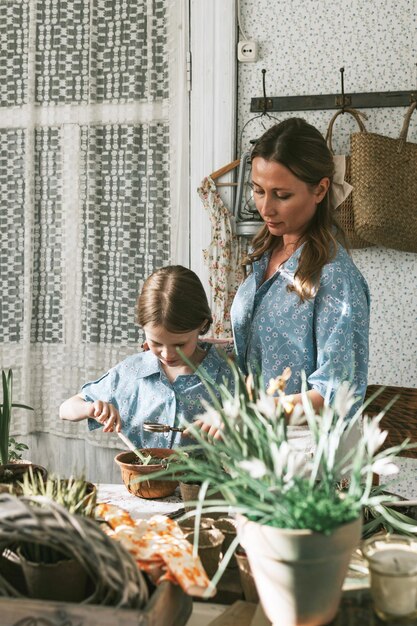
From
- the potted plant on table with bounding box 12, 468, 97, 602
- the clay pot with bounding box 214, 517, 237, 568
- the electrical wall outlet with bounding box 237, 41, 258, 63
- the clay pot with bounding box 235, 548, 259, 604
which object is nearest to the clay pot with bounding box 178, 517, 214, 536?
the clay pot with bounding box 214, 517, 237, 568

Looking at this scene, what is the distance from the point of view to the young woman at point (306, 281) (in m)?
1.79

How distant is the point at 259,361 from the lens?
1966 millimetres

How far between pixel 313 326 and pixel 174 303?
1.39 feet

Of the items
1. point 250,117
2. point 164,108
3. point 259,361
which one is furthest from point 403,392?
point 164,108

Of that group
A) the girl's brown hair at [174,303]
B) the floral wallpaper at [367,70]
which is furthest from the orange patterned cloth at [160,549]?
the floral wallpaper at [367,70]

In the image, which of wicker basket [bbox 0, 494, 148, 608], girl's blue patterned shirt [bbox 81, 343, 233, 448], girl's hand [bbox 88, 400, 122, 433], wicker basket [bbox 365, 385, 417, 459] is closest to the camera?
wicker basket [bbox 0, 494, 148, 608]

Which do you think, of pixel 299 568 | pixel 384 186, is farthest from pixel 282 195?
pixel 384 186

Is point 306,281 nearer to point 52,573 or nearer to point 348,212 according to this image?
point 52,573

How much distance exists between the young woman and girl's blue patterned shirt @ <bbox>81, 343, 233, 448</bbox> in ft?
0.97

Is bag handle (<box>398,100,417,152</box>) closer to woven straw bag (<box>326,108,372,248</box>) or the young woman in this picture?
woven straw bag (<box>326,108,372,248</box>)

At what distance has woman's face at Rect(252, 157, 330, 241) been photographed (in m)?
1.82

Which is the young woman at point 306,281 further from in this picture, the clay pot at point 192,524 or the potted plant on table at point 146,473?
the clay pot at point 192,524

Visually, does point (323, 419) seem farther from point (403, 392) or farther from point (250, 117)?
point (250, 117)

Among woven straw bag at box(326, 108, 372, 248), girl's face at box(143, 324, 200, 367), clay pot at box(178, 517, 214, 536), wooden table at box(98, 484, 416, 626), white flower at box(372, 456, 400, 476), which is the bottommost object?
wooden table at box(98, 484, 416, 626)
